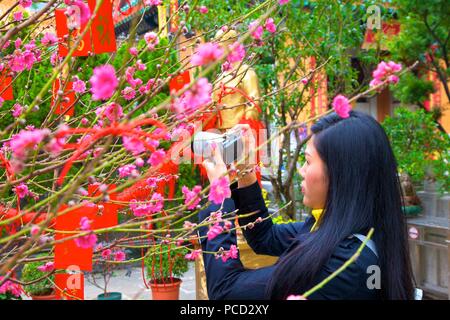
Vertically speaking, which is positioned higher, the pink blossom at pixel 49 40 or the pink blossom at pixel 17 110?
the pink blossom at pixel 49 40

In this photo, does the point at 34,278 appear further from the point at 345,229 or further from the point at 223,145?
the point at 345,229

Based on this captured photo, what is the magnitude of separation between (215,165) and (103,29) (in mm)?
484

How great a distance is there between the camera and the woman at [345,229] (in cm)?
113

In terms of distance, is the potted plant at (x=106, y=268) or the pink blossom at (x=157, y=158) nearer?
the pink blossom at (x=157, y=158)

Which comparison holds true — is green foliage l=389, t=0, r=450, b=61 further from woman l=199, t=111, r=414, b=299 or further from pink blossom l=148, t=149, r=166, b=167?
pink blossom l=148, t=149, r=166, b=167

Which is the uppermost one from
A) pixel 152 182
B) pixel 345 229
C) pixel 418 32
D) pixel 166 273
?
pixel 418 32

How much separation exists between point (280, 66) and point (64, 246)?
3.50 m

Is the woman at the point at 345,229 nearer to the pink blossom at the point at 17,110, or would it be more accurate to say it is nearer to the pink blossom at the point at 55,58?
the pink blossom at the point at 17,110

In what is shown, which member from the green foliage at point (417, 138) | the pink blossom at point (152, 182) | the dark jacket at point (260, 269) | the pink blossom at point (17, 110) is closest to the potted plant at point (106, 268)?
the pink blossom at point (152, 182)

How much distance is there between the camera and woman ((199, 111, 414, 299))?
1.13m

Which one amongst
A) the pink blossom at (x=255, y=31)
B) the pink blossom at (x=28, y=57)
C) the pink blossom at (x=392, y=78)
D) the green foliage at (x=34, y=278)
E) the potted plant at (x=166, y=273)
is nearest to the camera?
the pink blossom at (x=255, y=31)

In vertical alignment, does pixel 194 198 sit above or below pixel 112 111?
below

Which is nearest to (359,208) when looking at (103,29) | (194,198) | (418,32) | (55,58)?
(194,198)

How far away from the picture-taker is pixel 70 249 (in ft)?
4.14
